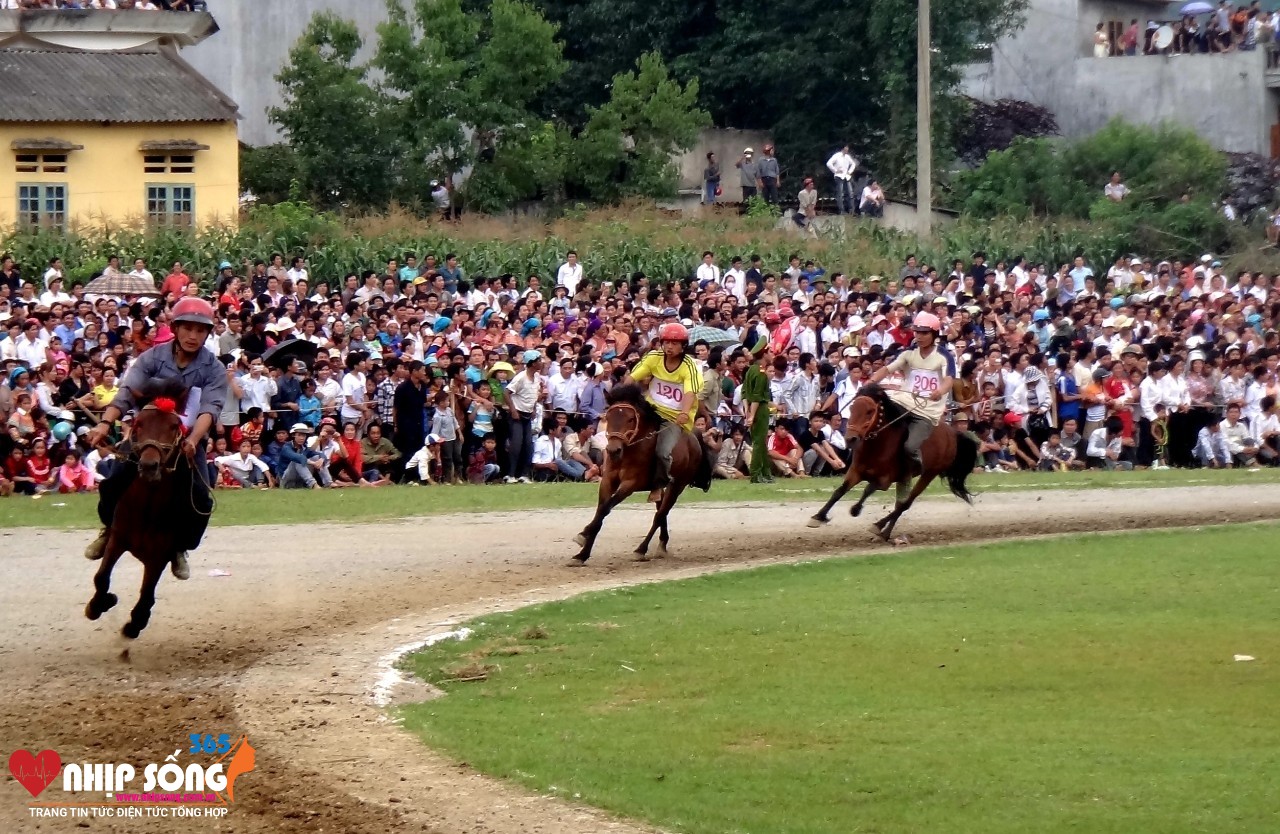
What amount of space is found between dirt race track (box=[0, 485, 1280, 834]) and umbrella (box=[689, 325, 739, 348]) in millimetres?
5396

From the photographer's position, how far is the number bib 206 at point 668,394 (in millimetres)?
17297

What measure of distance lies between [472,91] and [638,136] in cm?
489

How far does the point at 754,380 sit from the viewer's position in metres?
25.3

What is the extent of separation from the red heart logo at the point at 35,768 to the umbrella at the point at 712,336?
18520mm

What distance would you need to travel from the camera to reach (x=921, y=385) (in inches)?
755

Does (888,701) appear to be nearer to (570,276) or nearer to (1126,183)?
(570,276)

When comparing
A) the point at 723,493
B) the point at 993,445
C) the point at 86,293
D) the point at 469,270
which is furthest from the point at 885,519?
the point at 469,270

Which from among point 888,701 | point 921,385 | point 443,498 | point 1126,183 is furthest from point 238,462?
point 1126,183

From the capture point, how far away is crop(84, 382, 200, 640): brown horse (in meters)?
11.8

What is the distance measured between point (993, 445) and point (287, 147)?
22087 millimetres

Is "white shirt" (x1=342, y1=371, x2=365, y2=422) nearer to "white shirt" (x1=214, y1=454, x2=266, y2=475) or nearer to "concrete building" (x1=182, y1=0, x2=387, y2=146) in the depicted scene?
"white shirt" (x1=214, y1=454, x2=266, y2=475)

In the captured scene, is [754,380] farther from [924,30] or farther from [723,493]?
[924,30]

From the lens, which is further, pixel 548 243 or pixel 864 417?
pixel 548 243

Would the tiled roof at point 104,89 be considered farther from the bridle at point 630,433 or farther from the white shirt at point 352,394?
the bridle at point 630,433
